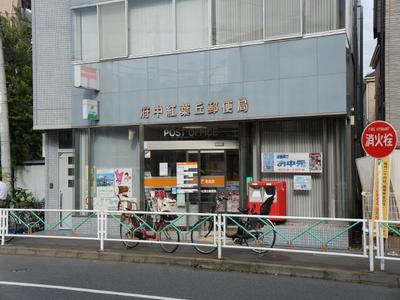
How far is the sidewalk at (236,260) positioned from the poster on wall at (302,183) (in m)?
2.17

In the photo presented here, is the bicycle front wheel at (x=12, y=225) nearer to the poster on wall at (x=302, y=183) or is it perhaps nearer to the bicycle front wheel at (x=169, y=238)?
the bicycle front wheel at (x=169, y=238)

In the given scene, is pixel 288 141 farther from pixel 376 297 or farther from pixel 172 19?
pixel 376 297

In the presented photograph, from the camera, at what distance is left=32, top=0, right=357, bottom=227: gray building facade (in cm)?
1216

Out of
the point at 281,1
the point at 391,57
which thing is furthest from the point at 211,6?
the point at 391,57

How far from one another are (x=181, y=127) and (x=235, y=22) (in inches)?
120

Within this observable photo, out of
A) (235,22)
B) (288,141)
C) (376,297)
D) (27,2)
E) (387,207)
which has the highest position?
(27,2)

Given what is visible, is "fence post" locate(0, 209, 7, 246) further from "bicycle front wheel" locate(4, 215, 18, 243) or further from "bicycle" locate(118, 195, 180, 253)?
"bicycle" locate(118, 195, 180, 253)

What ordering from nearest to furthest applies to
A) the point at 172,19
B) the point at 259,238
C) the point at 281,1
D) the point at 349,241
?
the point at 259,238 < the point at 349,241 < the point at 281,1 < the point at 172,19

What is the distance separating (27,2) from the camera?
2416cm

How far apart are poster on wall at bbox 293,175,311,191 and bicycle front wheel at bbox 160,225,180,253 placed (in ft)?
10.6

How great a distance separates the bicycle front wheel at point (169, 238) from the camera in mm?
11203

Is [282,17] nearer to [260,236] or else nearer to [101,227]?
[260,236]

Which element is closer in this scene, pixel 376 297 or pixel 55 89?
pixel 376 297

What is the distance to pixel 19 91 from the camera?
64.4 feet
